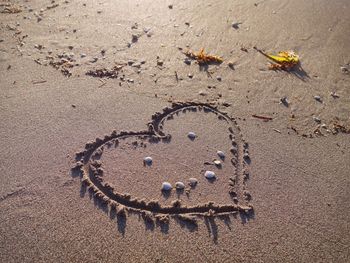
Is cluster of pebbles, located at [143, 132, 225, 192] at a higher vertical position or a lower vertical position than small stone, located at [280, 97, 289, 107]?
lower

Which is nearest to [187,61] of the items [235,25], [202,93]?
[202,93]

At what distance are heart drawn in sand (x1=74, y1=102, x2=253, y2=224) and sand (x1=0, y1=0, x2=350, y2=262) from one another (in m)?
0.01

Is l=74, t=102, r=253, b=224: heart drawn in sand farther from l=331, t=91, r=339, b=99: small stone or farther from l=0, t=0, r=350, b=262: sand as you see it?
l=331, t=91, r=339, b=99: small stone

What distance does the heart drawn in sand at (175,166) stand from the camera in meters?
2.62

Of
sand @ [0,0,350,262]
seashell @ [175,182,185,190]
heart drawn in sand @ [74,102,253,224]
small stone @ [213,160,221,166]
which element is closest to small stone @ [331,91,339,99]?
sand @ [0,0,350,262]

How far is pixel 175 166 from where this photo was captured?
2.91 meters

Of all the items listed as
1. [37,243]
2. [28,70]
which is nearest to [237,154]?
[37,243]

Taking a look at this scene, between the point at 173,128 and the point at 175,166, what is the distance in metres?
0.43

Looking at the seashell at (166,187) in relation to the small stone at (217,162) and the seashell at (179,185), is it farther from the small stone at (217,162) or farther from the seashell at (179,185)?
the small stone at (217,162)

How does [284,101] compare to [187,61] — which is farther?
[187,61]

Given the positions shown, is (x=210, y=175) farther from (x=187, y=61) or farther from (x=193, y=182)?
(x=187, y=61)

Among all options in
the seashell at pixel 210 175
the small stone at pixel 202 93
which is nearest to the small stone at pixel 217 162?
the seashell at pixel 210 175

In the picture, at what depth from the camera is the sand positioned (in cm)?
243

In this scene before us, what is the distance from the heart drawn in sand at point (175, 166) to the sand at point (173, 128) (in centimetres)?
1
